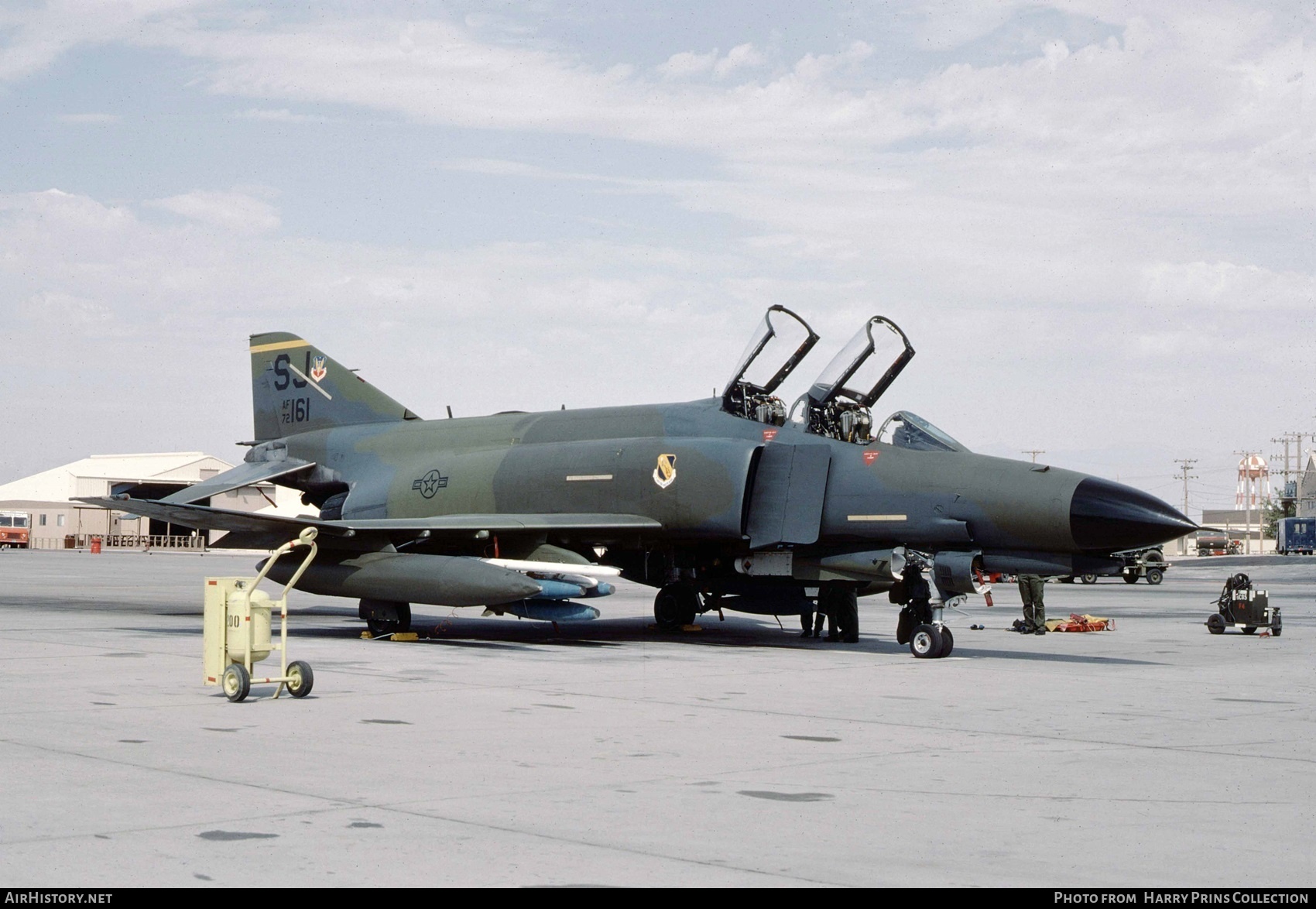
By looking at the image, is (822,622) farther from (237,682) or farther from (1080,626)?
(237,682)

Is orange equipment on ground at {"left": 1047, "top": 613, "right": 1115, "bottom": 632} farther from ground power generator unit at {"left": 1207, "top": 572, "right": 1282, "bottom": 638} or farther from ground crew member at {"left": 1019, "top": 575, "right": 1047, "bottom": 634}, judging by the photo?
ground power generator unit at {"left": 1207, "top": 572, "right": 1282, "bottom": 638}

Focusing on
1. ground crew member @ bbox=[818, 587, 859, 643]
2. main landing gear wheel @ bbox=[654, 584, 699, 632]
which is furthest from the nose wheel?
main landing gear wheel @ bbox=[654, 584, 699, 632]

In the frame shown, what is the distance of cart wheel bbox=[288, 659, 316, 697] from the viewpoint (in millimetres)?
10258

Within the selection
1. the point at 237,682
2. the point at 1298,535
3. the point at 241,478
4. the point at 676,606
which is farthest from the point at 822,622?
the point at 1298,535

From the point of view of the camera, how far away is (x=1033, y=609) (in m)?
20.4

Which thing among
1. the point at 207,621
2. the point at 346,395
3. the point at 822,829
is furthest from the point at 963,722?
the point at 346,395

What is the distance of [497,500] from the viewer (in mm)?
18484

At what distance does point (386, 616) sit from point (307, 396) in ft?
22.6

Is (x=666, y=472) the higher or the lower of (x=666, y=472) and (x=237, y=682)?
the higher

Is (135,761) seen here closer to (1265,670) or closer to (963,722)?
(963,722)

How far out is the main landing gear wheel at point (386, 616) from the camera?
55.8ft

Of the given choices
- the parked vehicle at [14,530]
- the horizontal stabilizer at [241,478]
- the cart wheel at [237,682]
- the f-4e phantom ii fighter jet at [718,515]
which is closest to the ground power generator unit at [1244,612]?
the f-4e phantom ii fighter jet at [718,515]

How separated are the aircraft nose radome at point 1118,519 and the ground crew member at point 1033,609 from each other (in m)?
5.96

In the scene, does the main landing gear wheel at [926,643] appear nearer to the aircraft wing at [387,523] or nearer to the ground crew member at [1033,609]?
the aircraft wing at [387,523]
